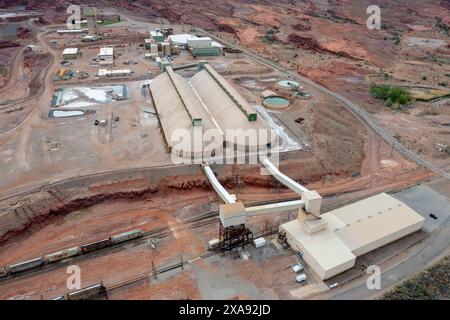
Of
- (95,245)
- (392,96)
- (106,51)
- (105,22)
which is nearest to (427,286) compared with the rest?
(95,245)

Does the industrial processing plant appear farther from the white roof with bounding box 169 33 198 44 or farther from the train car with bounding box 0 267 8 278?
the white roof with bounding box 169 33 198 44

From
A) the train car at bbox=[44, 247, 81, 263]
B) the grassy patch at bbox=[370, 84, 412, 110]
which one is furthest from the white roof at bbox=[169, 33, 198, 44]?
the train car at bbox=[44, 247, 81, 263]

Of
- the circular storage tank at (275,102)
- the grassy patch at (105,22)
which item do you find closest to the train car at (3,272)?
the circular storage tank at (275,102)

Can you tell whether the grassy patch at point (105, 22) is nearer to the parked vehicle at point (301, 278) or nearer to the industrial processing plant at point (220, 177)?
the industrial processing plant at point (220, 177)

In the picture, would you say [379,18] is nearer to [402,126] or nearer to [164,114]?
[402,126]

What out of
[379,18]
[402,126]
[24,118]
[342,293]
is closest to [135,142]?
[24,118]

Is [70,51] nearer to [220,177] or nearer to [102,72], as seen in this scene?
[102,72]
